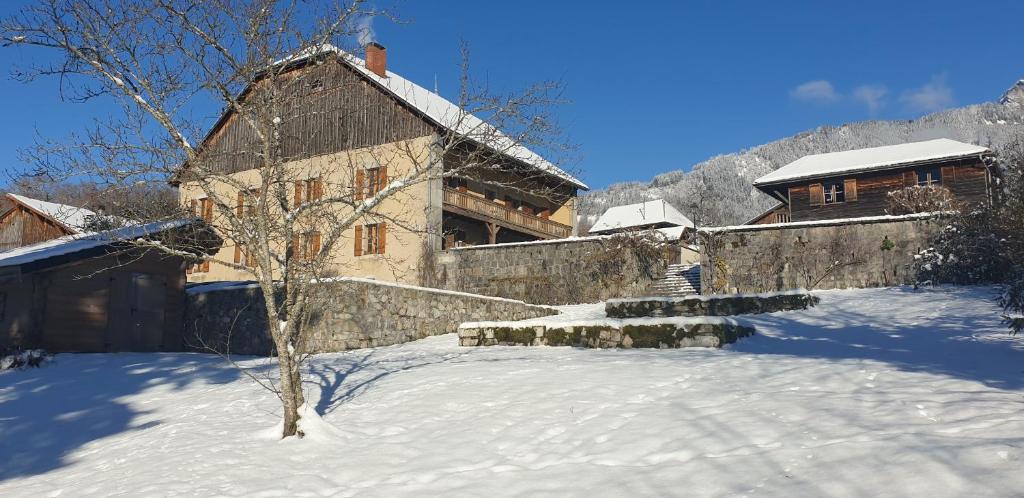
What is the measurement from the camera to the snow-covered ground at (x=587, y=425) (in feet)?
15.7

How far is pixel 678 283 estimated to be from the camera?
21.9 meters

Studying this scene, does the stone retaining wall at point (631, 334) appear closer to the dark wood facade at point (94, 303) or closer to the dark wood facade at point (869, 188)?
the dark wood facade at point (94, 303)

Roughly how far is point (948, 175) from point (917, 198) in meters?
5.37

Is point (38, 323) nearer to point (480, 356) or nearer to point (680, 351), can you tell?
point (480, 356)

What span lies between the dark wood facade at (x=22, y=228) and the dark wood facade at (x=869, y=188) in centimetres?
3148

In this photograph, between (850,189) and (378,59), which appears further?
(850,189)

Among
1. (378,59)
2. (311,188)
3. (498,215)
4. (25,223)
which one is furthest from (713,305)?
(25,223)

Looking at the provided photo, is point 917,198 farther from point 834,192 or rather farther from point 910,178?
point 834,192

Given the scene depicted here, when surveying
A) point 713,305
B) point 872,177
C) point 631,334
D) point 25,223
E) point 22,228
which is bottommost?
point 631,334

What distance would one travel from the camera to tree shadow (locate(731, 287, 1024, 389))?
7.41 meters

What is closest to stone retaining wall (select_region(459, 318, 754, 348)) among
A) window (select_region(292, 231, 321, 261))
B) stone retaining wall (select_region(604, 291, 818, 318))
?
stone retaining wall (select_region(604, 291, 818, 318))

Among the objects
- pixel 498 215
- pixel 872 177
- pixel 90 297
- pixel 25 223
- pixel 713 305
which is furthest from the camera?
pixel 872 177

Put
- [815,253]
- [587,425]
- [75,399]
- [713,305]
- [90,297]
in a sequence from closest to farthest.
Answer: [587,425]
[75,399]
[713,305]
[90,297]
[815,253]

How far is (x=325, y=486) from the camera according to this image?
5.93 meters
